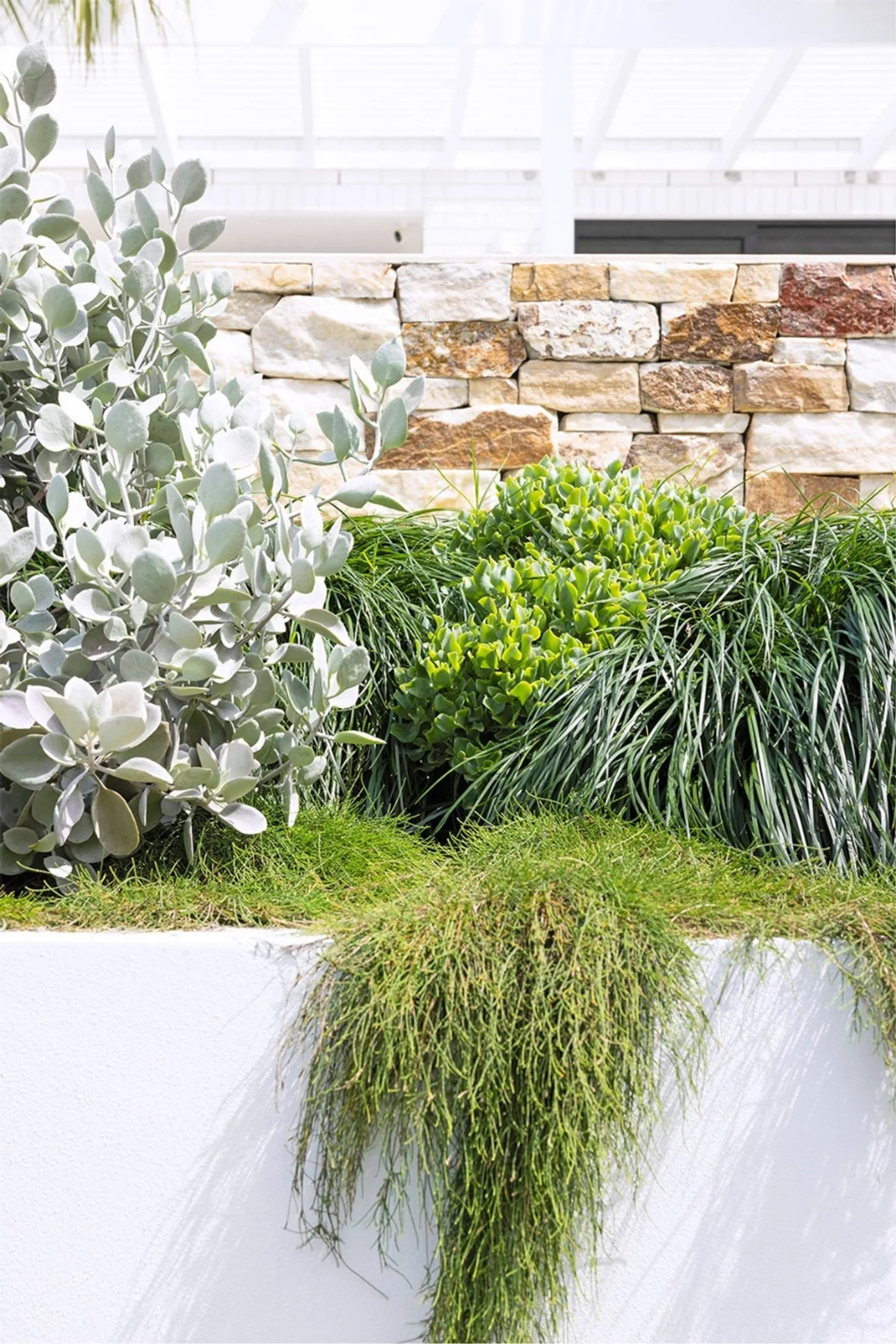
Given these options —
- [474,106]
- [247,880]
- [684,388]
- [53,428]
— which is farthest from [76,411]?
[474,106]

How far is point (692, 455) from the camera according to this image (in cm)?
372

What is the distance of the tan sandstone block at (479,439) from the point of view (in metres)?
3.64

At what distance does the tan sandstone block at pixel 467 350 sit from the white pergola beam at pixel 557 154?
1.52 m

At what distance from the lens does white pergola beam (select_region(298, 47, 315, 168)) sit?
5918 mm

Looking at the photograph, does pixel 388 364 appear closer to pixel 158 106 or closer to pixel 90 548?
pixel 90 548

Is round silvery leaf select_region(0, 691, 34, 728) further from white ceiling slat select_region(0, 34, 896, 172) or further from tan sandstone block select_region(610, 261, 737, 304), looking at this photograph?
white ceiling slat select_region(0, 34, 896, 172)

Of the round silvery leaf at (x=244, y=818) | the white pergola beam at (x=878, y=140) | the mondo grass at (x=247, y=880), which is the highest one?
the white pergola beam at (x=878, y=140)

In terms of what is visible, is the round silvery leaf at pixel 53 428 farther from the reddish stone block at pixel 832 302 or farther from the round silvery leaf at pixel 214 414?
the reddish stone block at pixel 832 302

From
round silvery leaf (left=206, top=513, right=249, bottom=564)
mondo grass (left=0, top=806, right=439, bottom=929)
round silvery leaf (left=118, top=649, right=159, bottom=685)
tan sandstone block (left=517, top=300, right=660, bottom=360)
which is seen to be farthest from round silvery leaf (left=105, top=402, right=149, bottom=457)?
tan sandstone block (left=517, top=300, right=660, bottom=360)

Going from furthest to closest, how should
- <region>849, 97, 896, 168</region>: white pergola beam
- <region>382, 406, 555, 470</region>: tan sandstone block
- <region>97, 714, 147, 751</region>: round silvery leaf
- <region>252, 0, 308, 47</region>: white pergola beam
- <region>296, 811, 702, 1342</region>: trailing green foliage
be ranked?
<region>849, 97, 896, 168</region>: white pergola beam → <region>252, 0, 308, 47</region>: white pergola beam → <region>382, 406, 555, 470</region>: tan sandstone block → <region>97, 714, 147, 751</region>: round silvery leaf → <region>296, 811, 702, 1342</region>: trailing green foliage

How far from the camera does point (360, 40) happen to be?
488 centimetres

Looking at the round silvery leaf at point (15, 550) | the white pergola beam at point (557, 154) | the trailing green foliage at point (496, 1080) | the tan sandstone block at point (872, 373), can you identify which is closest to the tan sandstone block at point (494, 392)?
the tan sandstone block at point (872, 373)

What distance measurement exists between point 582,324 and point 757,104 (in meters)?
3.82

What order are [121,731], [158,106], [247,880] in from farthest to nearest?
1. [158,106]
2. [247,880]
3. [121,731]
